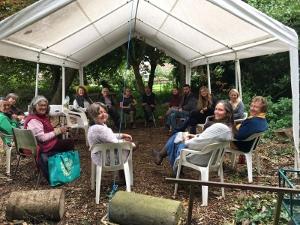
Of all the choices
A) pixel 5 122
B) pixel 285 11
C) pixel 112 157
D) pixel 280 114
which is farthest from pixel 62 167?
pixel 285 11

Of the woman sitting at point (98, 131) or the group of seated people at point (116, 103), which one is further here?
the group of seated people at point (116, 103)

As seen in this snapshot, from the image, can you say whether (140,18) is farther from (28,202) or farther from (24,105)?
(24,105)

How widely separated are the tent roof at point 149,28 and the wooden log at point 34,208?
74.6 inches

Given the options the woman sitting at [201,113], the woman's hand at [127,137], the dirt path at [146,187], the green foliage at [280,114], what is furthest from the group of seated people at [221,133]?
the green foliage at [280,114]

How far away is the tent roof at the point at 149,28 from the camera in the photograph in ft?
13.9

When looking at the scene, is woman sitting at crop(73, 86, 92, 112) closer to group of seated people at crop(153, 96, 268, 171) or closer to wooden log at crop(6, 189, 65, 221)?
group of seated people at crop(153, 96, 268, 171)

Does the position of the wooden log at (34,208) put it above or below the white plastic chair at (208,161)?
below

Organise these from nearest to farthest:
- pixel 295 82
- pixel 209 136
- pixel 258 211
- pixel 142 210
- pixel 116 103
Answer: pixel 142 210
pixel 258 211
pixel 209 136
pixel 295 82
pixel 116 103

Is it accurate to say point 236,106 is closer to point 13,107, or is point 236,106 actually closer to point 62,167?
point 62,167

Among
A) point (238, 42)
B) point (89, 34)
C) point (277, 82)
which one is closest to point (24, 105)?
point (89, 34)

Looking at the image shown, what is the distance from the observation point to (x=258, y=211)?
4.00 meters

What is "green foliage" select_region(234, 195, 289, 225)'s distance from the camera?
146 inches

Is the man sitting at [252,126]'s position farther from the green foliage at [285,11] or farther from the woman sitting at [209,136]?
the green foliage at [285,11]

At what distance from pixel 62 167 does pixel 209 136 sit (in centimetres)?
201
